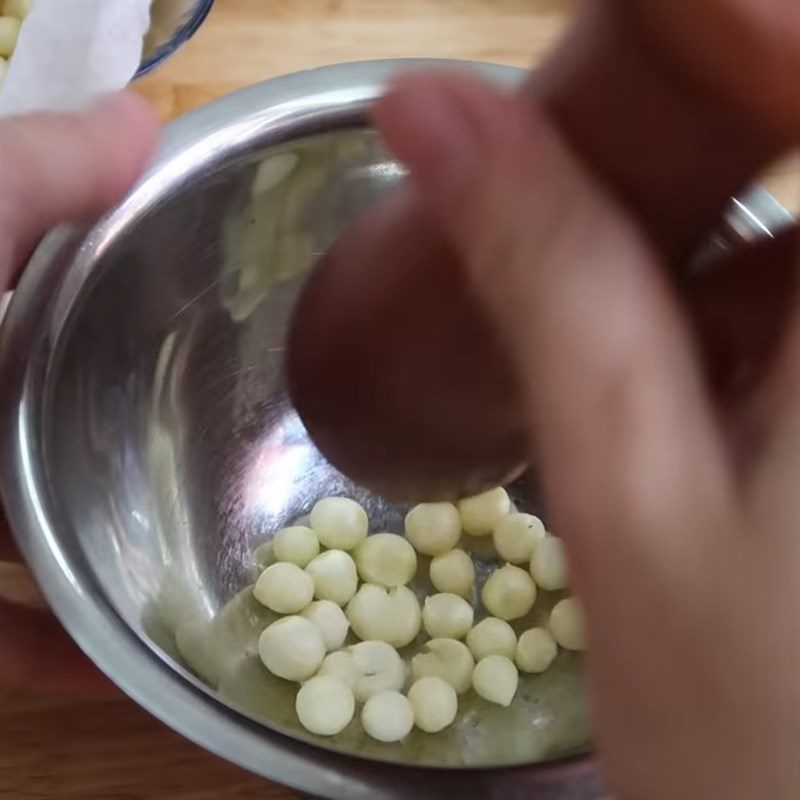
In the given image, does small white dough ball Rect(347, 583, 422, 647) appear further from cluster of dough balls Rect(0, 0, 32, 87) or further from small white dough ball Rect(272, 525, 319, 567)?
cluster of dough balls Rect(0, 0, 32, 87)

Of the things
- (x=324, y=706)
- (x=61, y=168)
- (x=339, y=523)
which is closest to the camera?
(x=61, y=168)

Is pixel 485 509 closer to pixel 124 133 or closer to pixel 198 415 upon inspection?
pixel 198 415

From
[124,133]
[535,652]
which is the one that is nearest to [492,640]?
[535,652]

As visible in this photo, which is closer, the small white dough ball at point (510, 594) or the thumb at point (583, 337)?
the thumb at point (583, 337)

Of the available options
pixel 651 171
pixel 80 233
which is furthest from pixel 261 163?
pixel 651 171

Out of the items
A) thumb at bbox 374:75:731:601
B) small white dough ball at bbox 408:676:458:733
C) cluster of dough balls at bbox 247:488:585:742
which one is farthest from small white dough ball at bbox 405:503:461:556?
thumb at bbox 374:75:731:601

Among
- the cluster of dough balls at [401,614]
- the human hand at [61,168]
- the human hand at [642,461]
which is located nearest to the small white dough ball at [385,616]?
the cluster of dough balls at [401,614]

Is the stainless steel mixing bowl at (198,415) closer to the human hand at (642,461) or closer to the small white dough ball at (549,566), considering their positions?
the small white dough ball at (549,566)
